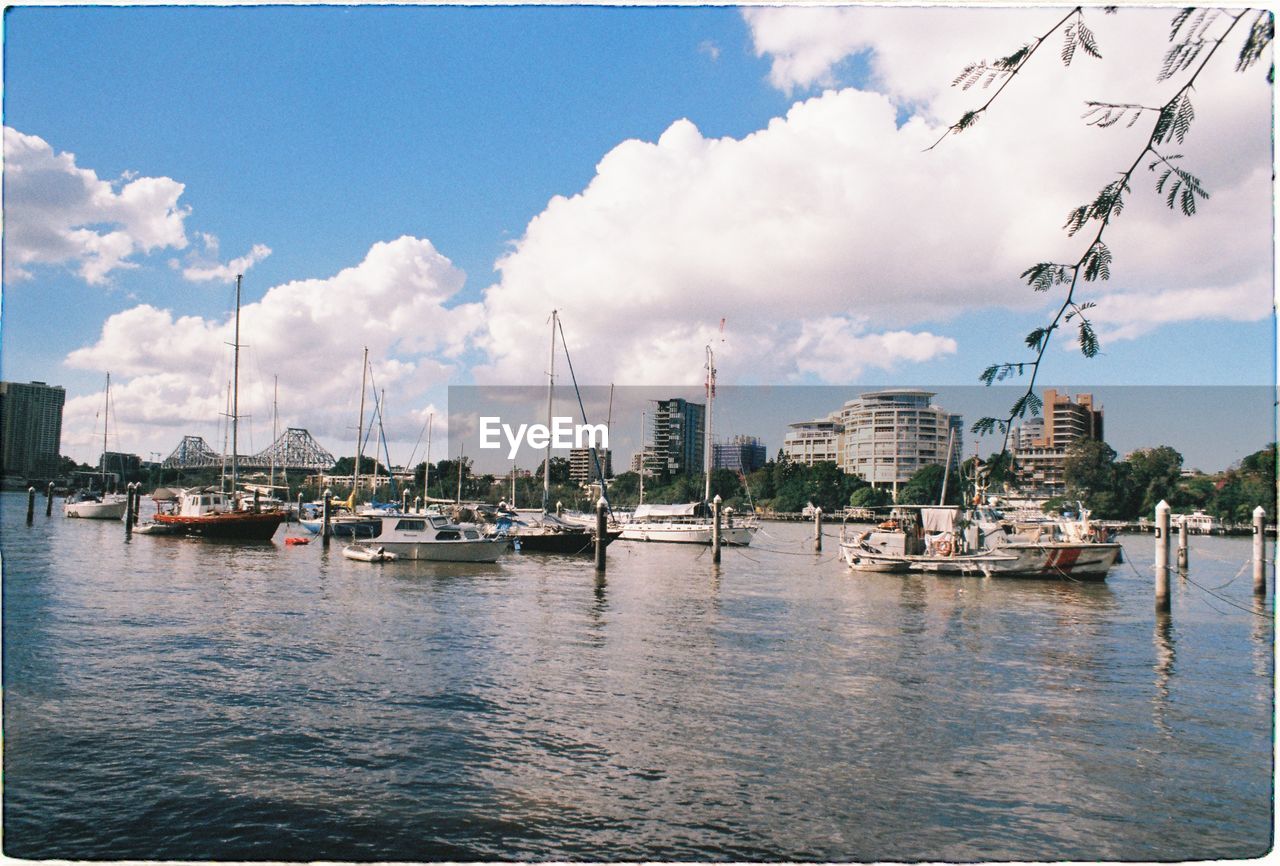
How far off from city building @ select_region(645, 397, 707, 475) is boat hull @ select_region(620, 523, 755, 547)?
82756mm

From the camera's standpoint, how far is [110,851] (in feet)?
24.9

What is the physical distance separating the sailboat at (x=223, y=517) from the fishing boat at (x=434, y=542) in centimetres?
1512

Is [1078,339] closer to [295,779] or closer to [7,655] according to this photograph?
[295,779]

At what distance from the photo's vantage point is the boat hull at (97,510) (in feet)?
240

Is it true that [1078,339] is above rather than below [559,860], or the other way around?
above

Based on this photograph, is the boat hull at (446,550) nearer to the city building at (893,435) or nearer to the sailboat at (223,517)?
the sailboat at (223,517)

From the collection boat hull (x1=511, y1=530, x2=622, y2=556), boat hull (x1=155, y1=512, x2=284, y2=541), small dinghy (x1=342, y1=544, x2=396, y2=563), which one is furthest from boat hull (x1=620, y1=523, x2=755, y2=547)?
small dinghy (x1=342, y1=544, x2=396, y2=563)

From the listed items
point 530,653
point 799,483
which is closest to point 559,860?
point 530,653

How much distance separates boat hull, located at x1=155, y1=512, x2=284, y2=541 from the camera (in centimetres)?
4891

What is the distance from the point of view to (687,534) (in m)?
56.6

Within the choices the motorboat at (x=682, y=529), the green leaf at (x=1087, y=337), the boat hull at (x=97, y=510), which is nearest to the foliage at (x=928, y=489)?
the motorboat at (x=682, y=529)

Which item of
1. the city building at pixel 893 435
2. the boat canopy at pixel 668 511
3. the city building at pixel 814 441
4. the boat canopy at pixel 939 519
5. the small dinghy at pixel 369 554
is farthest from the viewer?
the city building at pixel 814 441

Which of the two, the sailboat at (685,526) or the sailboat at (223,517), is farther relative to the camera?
the sailboat at (685,526)

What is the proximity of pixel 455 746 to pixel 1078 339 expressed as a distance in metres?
9.29
